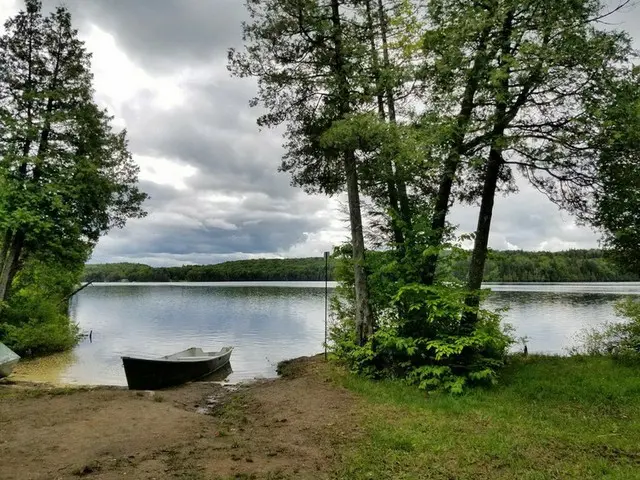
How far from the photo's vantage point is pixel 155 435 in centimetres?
711

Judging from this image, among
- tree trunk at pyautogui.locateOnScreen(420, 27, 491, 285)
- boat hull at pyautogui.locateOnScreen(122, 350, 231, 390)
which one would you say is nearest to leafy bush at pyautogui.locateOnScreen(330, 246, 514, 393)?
tree trunk at pyautogui.locateOnScreen(420, 27, 491, 285)

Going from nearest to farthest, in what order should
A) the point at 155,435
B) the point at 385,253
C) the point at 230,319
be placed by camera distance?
the point at 155,435 → the point at 385,253 → the point at 230,319

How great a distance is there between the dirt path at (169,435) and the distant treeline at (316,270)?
594 cm

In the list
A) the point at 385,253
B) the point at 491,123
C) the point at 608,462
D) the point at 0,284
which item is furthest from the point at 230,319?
the point at 608,462

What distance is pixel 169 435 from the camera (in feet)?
23.4

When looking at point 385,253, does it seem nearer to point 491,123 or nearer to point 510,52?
point 491,123

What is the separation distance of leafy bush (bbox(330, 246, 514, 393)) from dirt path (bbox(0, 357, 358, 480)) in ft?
5.55

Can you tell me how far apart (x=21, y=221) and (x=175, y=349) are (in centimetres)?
1352

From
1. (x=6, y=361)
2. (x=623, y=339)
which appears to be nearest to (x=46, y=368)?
(x=6, y=361)

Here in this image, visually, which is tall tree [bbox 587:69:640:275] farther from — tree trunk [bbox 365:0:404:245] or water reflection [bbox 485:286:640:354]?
water reflection [bbox 485:286:640:354]

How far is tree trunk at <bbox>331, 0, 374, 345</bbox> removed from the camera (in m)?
12.7

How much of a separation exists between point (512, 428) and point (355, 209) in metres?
7.63

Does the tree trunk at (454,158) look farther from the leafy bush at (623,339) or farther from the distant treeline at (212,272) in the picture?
the distant treeline at (212,272)

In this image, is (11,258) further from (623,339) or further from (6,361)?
(623,339)
